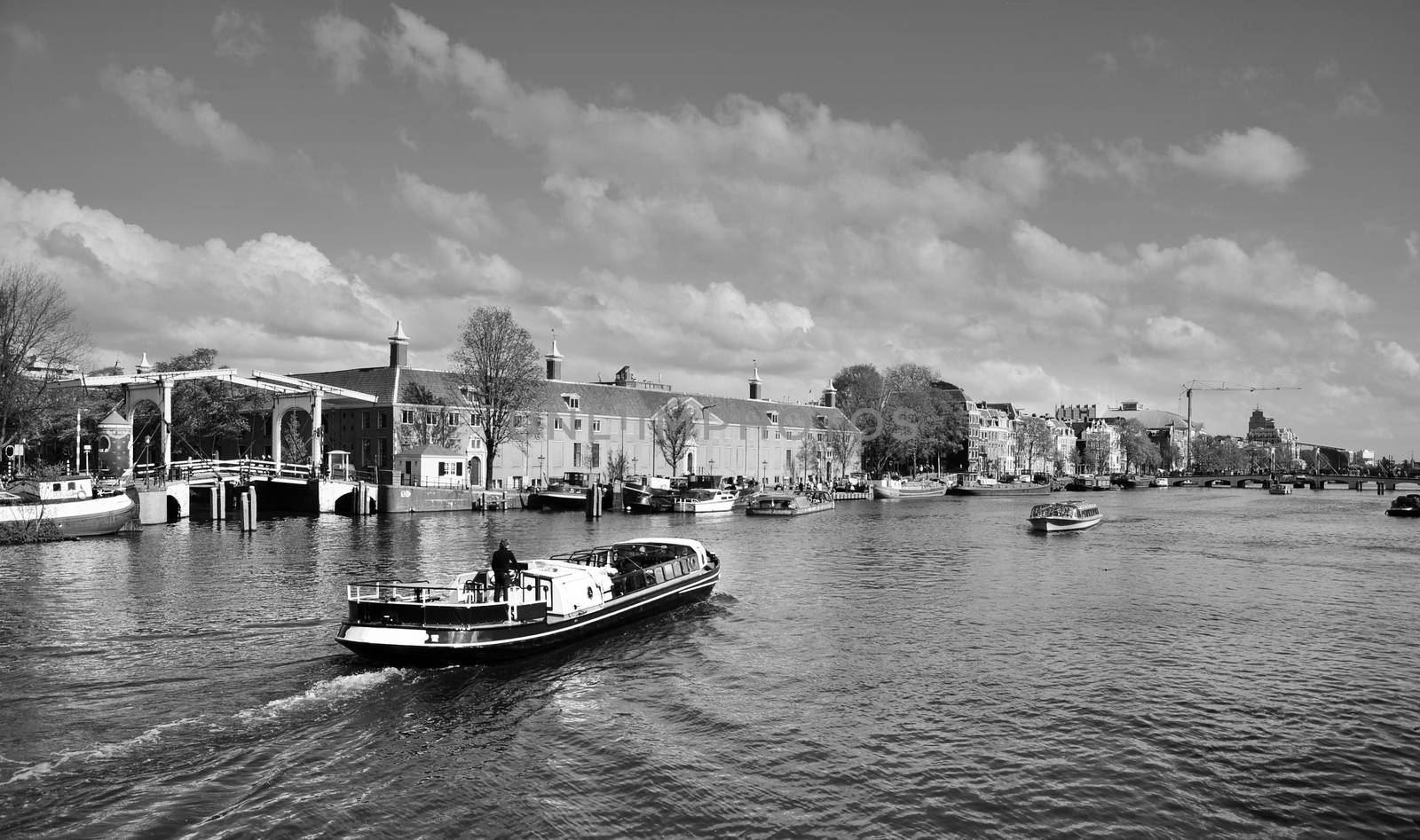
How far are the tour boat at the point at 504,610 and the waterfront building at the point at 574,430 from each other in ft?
193

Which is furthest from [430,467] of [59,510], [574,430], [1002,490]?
[1002,490]

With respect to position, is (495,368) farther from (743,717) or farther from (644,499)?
(743,717)

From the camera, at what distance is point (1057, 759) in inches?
709

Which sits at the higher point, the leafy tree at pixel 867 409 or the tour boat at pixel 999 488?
the leafy tree at pixel 867 409

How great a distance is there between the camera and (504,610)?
24125mm

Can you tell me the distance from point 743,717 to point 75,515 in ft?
159

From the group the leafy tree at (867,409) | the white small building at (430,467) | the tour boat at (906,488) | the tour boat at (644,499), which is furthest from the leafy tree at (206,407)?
the leafy tree at (867,409)

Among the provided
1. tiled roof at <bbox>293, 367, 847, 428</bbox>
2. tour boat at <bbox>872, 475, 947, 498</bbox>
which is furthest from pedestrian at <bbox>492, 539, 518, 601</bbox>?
tour boat at <bbox>872, 475, 947, 498</bbox>

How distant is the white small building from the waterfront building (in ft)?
1.46

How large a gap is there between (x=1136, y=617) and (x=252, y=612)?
98.3 feet

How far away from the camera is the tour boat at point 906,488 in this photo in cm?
12306

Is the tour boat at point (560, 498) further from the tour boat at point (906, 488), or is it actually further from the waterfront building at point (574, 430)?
the tour boat at point (906, 488)

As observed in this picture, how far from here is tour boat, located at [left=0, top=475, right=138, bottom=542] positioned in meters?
49.3

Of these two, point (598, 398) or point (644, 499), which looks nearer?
point (644, 499)
